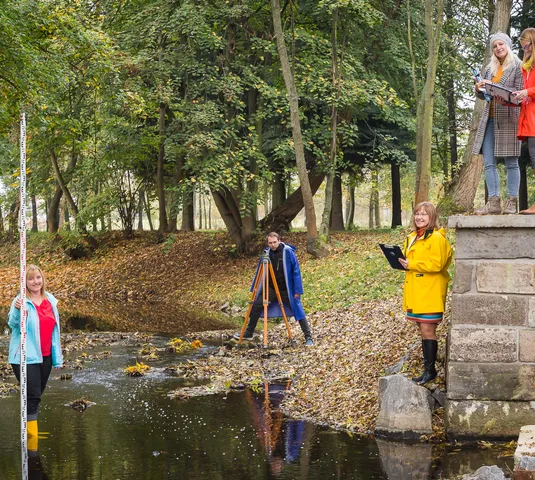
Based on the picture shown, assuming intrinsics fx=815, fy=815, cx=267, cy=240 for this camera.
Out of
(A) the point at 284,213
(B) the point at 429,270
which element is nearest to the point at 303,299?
(A) the point at 284,213

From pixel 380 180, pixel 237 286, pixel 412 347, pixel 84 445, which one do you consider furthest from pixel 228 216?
pixel 380 180

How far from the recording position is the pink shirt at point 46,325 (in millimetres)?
7734

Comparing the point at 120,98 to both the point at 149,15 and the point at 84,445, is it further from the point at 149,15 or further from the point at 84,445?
the point at 84,445

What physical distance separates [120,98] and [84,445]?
46.3 ft

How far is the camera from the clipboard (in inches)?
305

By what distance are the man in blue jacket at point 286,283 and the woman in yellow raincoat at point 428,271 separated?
203 inches

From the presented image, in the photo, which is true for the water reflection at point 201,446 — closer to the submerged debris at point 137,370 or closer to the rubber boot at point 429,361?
the rubber boot at point 429,361

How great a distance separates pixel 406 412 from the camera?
25.4 feet

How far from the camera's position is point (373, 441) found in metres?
7.70

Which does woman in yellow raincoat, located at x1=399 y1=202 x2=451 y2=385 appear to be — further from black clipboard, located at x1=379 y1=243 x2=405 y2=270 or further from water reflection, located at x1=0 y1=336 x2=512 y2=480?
water reflection, located at x1=0 y1=336 x2=512 y2=480

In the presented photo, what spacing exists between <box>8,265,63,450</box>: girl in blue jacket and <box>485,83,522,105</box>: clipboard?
464 cm

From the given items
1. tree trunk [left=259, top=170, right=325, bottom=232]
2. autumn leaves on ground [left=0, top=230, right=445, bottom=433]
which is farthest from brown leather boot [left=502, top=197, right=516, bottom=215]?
tree trunk [left=259, top=170, right=325, bottom=232]

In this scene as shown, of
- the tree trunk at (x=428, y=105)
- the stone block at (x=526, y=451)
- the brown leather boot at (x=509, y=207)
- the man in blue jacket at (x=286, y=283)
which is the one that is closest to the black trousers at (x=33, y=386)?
the stone block at (x=526, y=451)

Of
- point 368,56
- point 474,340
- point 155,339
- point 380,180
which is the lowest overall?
point 155,339
